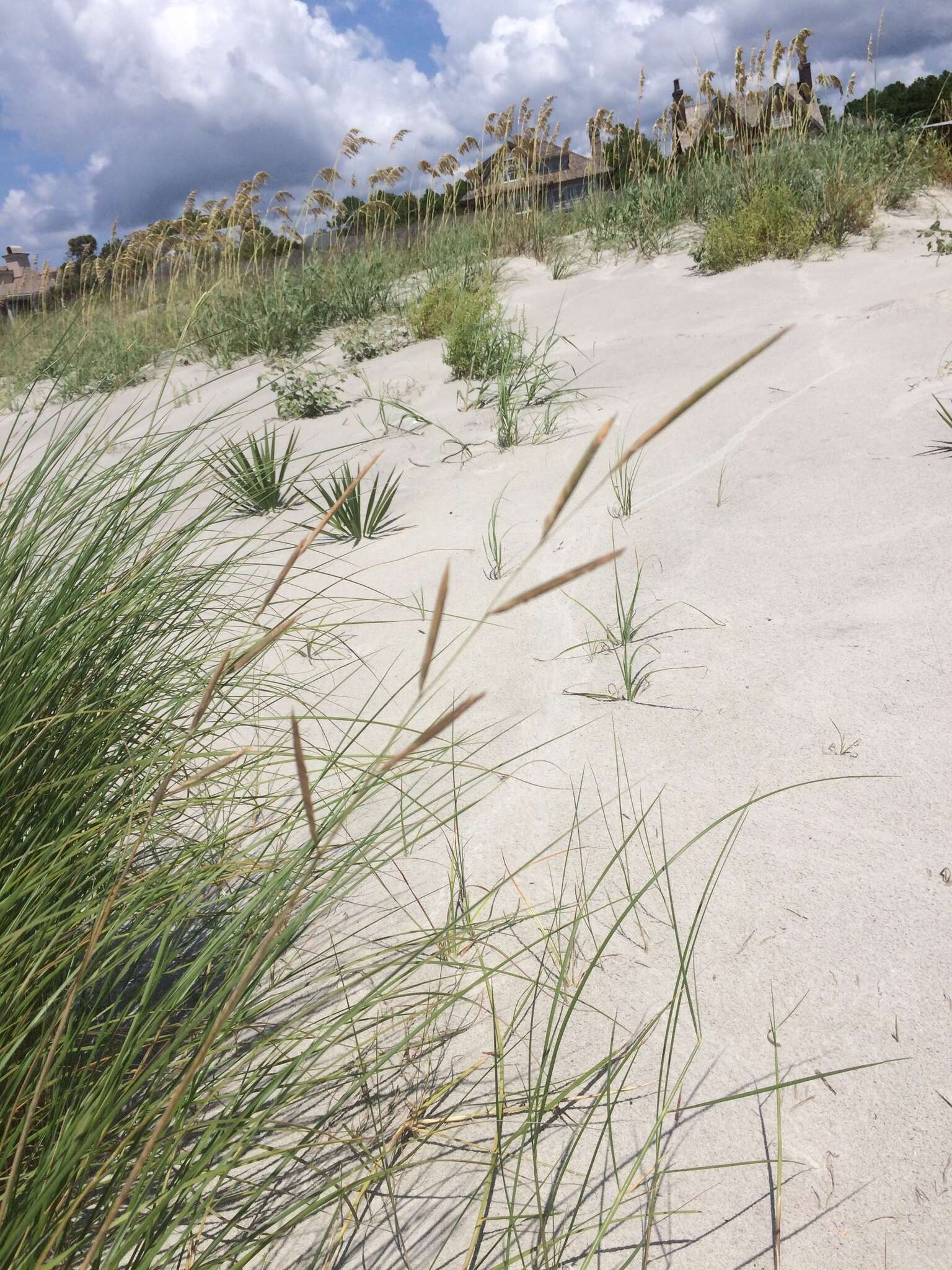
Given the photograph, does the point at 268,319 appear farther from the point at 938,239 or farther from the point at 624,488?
the point at 938,239

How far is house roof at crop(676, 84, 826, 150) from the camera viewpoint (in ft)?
20.9

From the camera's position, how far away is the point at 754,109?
21.5ft

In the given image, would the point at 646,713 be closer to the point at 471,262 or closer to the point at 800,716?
the point at 800,716

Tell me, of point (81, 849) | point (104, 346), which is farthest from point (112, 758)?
point (104, 346)

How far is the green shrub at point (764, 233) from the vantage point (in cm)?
503

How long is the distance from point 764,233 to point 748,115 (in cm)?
224

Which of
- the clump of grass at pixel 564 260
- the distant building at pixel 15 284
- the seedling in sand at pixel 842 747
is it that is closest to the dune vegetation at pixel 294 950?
the seedling in sand at pixel 842 747

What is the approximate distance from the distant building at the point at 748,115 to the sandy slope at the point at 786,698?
3.13 m

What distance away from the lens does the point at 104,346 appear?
7199 mm

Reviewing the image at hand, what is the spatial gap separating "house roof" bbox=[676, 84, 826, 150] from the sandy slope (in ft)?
10.2

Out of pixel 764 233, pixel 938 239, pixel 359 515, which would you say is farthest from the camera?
pixel 764 233

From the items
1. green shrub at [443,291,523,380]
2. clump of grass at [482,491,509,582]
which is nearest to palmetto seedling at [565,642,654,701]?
clump of grass at [482,491,509,582]

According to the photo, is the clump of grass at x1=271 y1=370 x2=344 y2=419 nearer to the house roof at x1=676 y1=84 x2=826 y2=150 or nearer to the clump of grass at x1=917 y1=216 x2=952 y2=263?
the clump of grass at x1=917 y1=216 x2=952 y2=263

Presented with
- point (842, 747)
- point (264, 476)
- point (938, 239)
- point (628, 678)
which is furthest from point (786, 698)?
point (938, 239)
